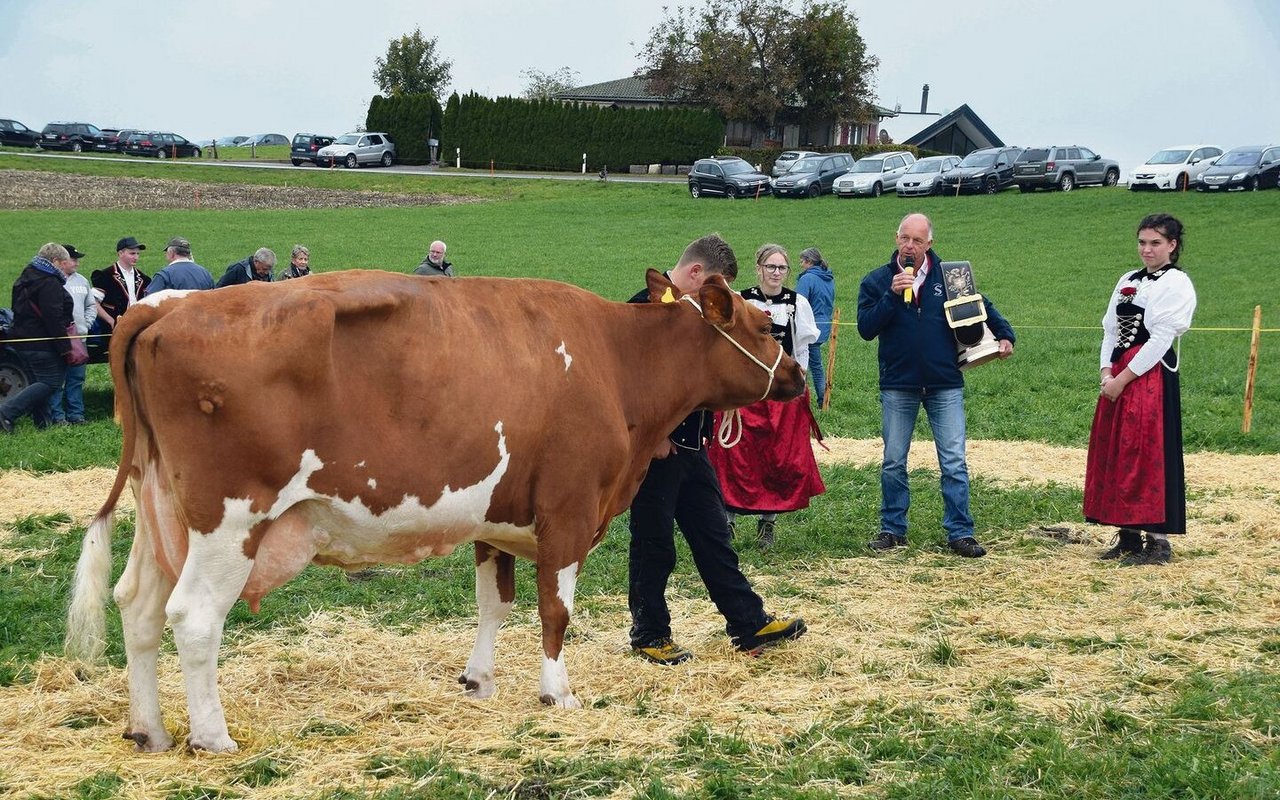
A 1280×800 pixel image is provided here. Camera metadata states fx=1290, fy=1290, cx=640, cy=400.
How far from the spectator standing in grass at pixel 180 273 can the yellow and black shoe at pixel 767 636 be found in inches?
359

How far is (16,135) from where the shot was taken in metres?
55.2

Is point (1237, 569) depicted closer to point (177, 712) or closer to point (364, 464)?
point (364, 464)

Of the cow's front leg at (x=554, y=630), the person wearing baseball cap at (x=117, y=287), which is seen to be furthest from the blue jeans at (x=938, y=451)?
the person wearing baseball cap at (x=117, y=287)

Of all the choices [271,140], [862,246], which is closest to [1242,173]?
[862,246]

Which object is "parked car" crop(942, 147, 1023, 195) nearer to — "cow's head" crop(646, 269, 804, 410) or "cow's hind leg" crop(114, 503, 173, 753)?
"cow's head" crop(646, 269, 804, 410)

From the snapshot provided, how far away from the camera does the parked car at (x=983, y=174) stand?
4059 cm

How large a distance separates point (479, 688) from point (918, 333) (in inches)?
173

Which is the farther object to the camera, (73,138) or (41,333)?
(73,138)

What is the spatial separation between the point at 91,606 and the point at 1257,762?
4.70 metres

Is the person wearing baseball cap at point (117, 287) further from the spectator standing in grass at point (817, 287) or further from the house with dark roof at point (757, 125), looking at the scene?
the house with dark roof at point (757, 125)

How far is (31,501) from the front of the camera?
394 inches

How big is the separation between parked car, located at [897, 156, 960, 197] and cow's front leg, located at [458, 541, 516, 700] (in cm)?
3648

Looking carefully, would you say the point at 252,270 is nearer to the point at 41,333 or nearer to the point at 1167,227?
the point at 41,333

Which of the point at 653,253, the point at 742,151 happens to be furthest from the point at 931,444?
the point at 742,151
